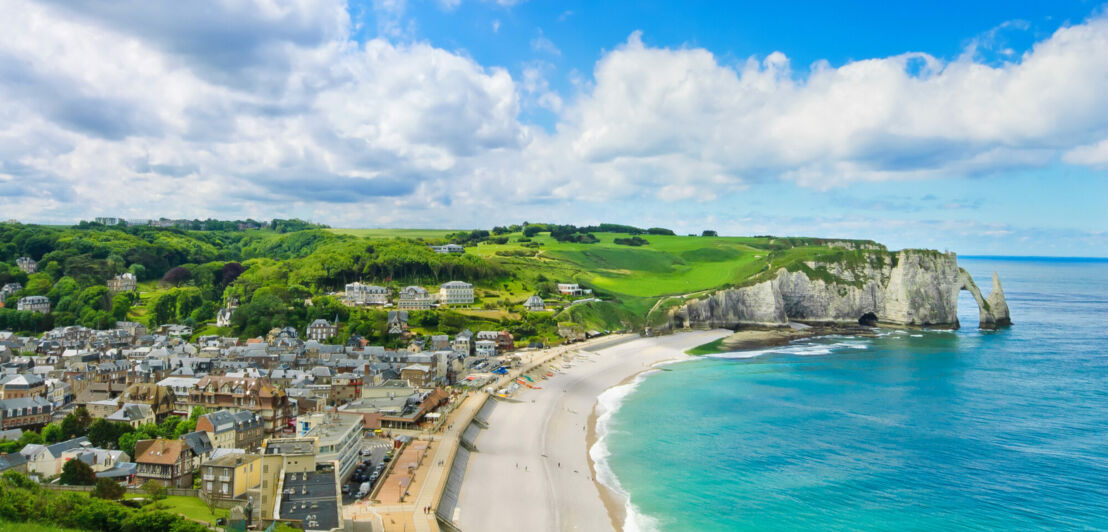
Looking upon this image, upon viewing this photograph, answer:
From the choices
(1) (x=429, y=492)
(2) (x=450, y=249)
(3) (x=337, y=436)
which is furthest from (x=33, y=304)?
(1) (x=429, y=492)

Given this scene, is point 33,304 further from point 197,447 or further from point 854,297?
point 854,297

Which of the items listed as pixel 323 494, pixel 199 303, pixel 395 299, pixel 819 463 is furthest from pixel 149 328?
pixel 819 463

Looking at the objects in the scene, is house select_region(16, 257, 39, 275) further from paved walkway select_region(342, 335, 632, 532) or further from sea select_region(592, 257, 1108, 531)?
sea select_region(592, 257, 1108, 531)

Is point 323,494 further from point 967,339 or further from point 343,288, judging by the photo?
point 967,339

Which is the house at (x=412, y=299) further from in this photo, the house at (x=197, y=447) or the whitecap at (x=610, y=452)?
the house at (x=197, y=447)

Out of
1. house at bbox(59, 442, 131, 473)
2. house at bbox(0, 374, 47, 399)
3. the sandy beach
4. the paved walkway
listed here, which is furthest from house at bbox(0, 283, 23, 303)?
the sandy beach

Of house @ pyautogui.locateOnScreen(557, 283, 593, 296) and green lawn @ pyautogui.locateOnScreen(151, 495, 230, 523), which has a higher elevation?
house @ pyautogui.locateOnScreen(557, 283, 593, 296)
